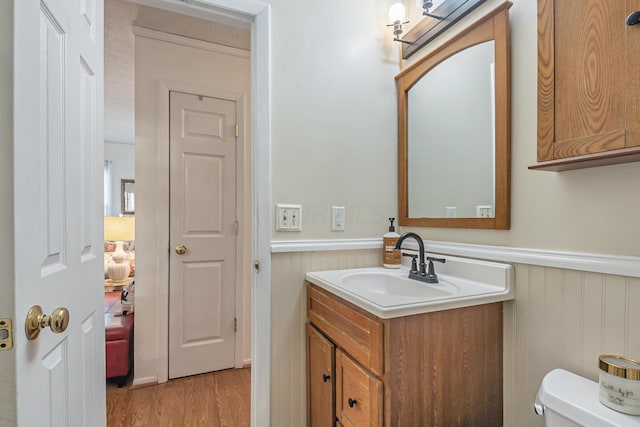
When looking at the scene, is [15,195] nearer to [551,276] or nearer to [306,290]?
[306,290]

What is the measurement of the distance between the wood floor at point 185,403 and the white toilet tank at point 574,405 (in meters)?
1.62

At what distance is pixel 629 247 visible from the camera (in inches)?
32.6

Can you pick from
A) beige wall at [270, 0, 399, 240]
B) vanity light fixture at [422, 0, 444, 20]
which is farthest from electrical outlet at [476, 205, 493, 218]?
vanity light fixture at [422, 0, 444, 20]

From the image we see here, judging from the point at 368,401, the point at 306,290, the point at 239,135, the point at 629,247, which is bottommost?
the point at 368,401

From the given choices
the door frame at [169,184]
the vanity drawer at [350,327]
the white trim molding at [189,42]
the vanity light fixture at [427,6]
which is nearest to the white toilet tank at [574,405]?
the vanity drawer at [350,327]

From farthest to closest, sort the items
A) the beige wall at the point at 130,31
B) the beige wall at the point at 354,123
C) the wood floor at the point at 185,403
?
the beige wall at the point at 130,31 → the wood floor at the point at 185,403 → the beige wall at the point at 354,123

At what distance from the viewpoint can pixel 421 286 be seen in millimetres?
1286

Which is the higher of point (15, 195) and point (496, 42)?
point (496, 42)

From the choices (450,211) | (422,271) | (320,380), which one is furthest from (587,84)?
(320,380)

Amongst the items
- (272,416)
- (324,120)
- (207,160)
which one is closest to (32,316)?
(272,416)

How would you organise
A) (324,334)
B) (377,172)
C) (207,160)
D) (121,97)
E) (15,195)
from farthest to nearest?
1. (121,97)
2. (207,160)
3. (377,172)
4. (324,334)
5. (15,195)

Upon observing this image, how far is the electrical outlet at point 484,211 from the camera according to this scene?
3.98 ft

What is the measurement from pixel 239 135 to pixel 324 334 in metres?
1.70

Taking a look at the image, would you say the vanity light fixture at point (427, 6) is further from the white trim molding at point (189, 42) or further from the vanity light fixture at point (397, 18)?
the white trim molding at point (189, 42)
